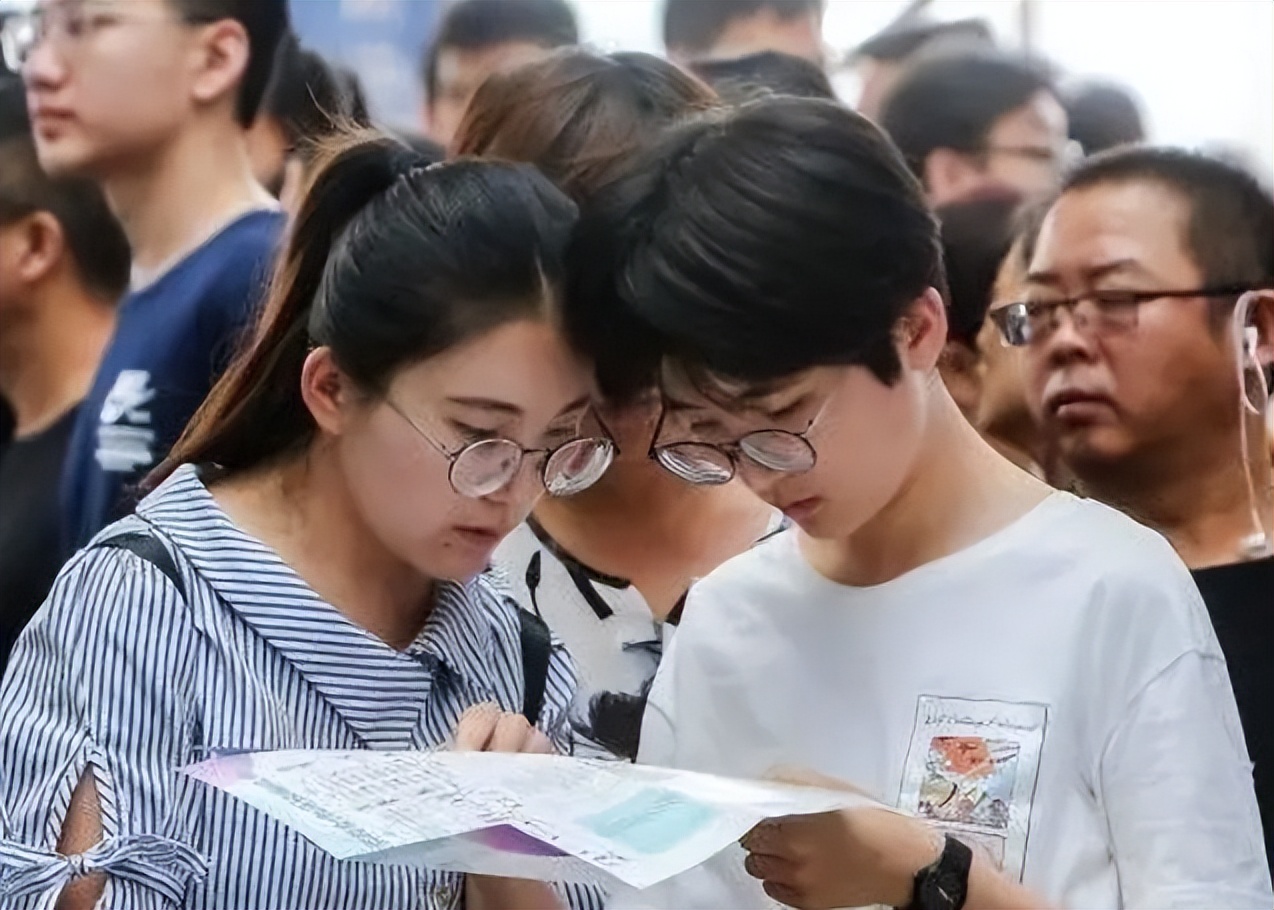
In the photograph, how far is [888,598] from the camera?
0.86 metres

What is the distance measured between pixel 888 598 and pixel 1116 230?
25 cm

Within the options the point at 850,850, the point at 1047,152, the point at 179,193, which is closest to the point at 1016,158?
the point at 1047,152

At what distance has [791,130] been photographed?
0.85 m

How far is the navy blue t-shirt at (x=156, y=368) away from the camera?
3.37 ft

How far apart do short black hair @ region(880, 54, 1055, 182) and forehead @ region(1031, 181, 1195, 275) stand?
0.23 feet

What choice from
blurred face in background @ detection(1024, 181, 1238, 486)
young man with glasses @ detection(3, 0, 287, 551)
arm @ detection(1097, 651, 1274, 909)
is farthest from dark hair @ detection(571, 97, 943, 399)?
young man with glasses @ detection(3, 0, 287, 551)

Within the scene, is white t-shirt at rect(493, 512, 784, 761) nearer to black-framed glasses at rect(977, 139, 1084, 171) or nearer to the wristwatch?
the wristwatch

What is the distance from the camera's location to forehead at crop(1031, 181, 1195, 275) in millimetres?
909

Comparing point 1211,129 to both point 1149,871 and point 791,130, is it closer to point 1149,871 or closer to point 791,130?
point 791,130

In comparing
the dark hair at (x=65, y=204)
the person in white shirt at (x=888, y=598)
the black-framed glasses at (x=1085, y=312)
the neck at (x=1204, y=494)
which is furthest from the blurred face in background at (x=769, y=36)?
the dark hair at (x=65, y=204)

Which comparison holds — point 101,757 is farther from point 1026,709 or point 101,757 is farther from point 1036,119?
point 1036,119

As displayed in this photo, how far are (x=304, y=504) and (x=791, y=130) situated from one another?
1.09ft

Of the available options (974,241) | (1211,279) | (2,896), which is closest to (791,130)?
(974,241)

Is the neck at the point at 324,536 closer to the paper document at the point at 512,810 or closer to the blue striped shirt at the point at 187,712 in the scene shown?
the blue striped shirt at the point at 187,712
